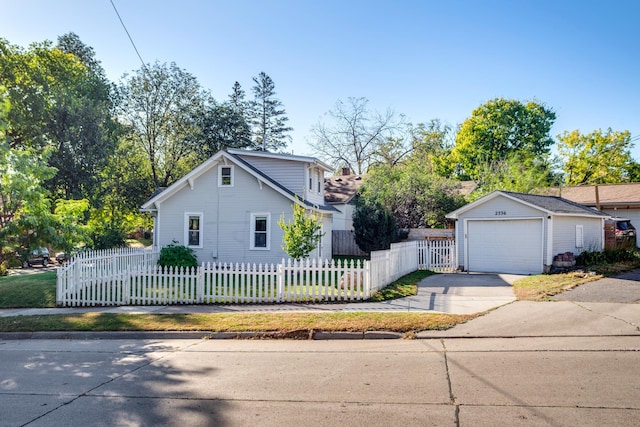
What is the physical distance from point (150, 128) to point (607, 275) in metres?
39.2

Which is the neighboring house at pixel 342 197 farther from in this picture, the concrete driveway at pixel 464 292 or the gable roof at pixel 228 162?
the concrete driveway at pixel 464 292

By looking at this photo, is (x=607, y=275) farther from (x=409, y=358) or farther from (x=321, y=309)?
(x=409, y=358)

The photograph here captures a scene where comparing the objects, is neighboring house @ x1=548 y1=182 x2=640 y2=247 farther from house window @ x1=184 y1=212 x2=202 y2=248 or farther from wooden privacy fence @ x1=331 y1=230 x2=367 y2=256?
house window @ x1=184 y1=212 x2=202 y2=248

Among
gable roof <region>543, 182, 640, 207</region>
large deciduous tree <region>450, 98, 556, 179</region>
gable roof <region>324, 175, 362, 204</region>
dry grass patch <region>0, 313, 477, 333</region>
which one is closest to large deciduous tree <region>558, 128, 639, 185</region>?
large deciduous tree <region>450, 98, 556, 179</region>

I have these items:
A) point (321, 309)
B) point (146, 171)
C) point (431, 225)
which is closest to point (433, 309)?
point (321, 309)

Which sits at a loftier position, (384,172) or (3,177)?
(384,172)

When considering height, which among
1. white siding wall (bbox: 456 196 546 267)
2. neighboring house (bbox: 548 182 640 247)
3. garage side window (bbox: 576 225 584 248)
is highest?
neighboring house (bbox: 548 182 640 247)

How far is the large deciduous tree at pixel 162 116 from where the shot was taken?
44.3m

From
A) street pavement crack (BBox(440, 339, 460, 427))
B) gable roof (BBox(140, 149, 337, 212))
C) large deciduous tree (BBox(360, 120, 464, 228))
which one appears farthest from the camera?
large deciduous tree (BBox(360, 120, 464, 228))

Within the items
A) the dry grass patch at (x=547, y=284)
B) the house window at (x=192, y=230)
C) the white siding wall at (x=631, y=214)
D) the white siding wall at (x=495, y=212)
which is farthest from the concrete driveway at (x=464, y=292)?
the white siding wall at (x=631, y=214)

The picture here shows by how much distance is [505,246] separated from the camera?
20.0 meters

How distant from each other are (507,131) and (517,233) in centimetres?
3388

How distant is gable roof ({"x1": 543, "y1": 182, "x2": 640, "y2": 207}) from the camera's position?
102ft

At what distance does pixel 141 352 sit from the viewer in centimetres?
873
